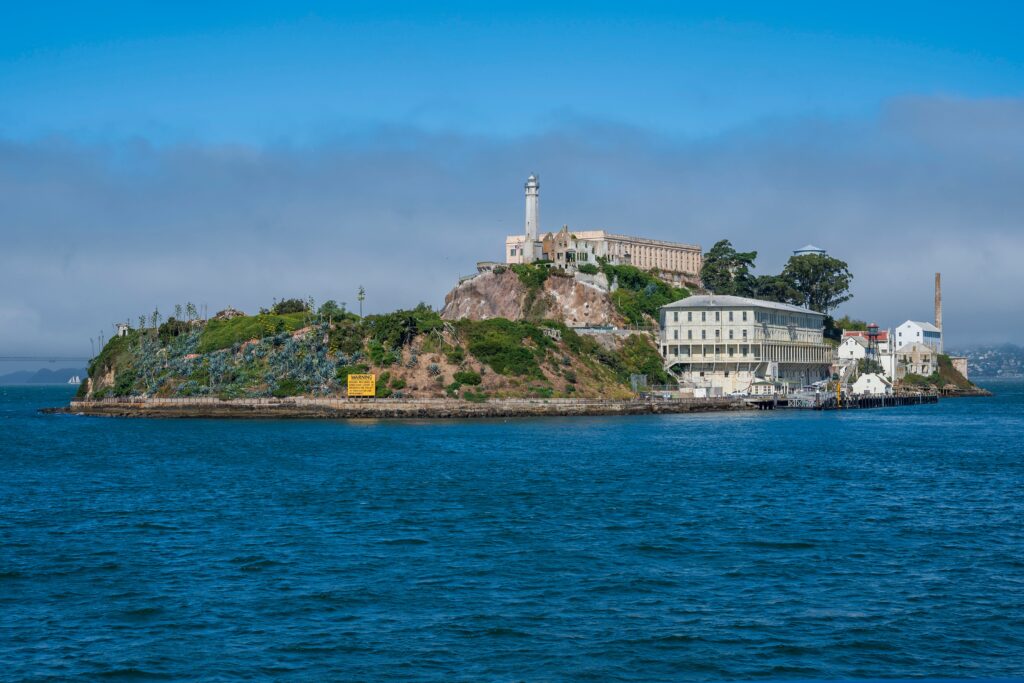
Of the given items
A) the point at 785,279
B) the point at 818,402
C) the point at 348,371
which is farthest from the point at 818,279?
the point at 348,371

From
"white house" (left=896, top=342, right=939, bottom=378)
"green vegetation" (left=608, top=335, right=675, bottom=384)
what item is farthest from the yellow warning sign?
"white house" (left=896, top=342, right=939, bottom=378)

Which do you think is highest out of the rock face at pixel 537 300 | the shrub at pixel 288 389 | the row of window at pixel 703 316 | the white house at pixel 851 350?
the rock face at pixel 537 300

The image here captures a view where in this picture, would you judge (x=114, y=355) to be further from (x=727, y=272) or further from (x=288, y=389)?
(x=727, y=272)

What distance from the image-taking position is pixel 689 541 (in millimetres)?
34000

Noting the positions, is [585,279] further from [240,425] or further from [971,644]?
[971,644]

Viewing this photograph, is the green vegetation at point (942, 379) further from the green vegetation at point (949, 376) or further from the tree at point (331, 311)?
the tree at point (331, 311)

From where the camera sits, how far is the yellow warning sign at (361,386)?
339 ft

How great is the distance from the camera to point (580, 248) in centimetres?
14888

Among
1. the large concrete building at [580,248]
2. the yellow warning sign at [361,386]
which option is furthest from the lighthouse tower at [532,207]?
the yellow warning sign at [361,386]

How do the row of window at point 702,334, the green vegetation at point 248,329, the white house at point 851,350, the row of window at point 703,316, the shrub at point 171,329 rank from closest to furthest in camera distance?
the green vegetation at point 248,329 → the row of window at point 702,334 → the row of window at point 703,316 → the shrub at point 171,329 → the white house at point 851,350

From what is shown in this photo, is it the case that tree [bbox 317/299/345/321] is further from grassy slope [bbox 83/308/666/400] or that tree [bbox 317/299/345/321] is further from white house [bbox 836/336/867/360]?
white house [bbox 836/336/867/360]

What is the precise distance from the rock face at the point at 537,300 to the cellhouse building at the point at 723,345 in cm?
710

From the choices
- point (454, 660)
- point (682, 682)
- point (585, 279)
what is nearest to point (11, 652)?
point (454, 660)

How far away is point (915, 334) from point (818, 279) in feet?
87.0
